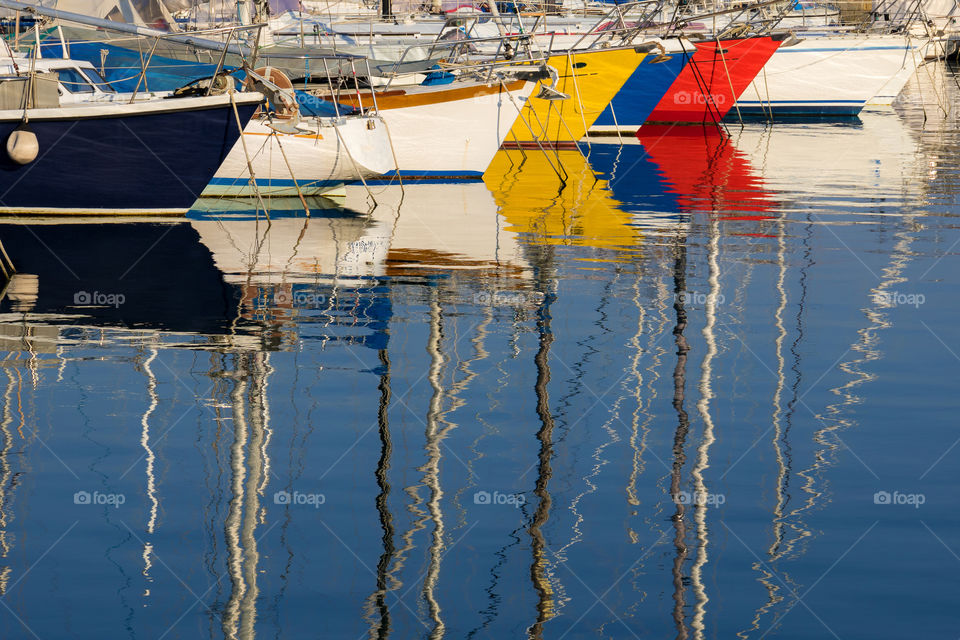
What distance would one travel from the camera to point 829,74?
3681cm

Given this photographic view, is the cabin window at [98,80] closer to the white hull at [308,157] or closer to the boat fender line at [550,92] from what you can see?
the white hull at [308,157]

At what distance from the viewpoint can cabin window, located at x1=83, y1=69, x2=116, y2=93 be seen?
2042 cm

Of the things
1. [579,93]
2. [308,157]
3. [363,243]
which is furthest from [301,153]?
[579,93]

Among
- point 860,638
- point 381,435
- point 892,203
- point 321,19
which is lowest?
point 860,638

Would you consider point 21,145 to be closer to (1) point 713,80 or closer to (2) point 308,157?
(2) point 308,157

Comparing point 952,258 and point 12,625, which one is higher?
point 952,258

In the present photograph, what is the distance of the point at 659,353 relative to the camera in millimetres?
10461

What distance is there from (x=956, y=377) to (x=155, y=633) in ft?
21.8

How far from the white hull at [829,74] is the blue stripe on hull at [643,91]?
5.32m

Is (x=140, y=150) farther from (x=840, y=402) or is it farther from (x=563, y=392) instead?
(x=840, y=402)

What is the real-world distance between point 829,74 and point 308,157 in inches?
865

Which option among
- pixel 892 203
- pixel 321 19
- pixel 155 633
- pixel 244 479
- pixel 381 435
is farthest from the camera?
pixel 321 19

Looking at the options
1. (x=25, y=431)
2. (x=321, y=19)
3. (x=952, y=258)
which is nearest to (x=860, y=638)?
(x=25, y=431)

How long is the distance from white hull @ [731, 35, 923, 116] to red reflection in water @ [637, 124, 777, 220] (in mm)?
3584
